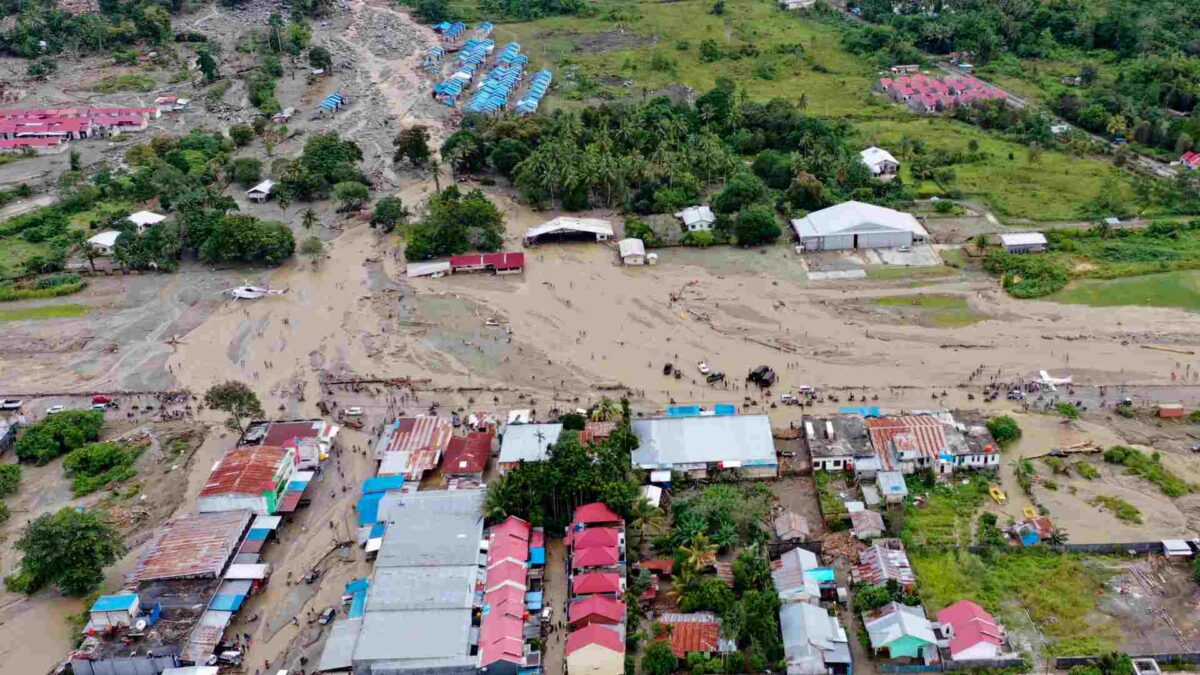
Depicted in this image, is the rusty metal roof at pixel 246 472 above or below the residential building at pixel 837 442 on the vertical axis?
below

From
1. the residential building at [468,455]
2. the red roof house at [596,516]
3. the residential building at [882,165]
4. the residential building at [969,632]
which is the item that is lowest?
the residential building at [882,165]

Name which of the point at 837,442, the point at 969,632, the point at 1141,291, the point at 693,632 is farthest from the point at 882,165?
the point at 693,632

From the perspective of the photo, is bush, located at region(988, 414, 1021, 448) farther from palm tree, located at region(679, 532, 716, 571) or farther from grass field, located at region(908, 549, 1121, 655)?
palm tree, located at region(679, 532, 716, 571)

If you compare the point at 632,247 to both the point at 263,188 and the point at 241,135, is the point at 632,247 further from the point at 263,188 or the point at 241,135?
the point at 241,135

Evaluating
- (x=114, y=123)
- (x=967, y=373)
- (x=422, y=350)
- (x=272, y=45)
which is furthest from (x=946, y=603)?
(x=272, y=45)

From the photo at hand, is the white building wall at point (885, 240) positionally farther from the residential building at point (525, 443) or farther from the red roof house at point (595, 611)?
the red roof house at point (595, 611)

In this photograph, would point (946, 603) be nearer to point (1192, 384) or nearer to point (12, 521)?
point (1192, 384)

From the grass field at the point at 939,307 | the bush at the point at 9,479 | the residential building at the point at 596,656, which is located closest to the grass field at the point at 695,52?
the grass field at the point at 939,307

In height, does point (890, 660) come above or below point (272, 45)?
above
